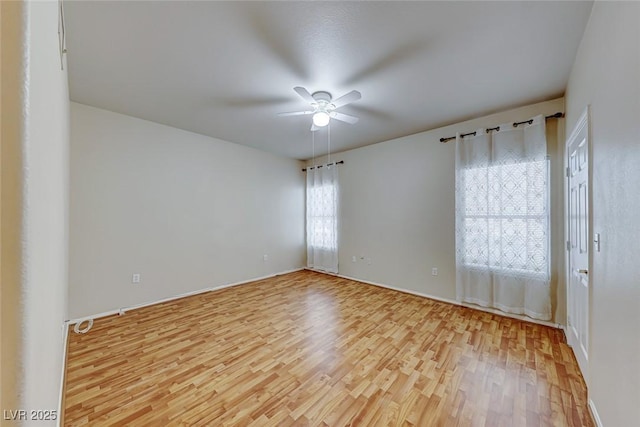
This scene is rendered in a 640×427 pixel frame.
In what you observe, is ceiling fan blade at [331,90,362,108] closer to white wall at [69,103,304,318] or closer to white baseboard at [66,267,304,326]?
white wall at [69,103,304,318]

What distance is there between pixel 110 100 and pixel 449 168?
4.42 meters

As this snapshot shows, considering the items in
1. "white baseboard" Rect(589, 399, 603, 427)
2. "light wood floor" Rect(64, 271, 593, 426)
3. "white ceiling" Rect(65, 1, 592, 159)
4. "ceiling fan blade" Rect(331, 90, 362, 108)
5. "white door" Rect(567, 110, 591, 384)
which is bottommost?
"light wood floor" Rect(64, 271, 593, 426)

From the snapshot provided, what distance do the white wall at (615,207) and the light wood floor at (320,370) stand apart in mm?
491

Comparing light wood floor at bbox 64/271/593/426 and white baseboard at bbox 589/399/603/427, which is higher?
white baseboard at bbox 589/399/603/427

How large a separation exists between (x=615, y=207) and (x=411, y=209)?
2690mm

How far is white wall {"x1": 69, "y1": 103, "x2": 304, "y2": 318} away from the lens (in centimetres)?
291

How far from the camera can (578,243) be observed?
2146mm

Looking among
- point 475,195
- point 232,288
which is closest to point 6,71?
point 475,195

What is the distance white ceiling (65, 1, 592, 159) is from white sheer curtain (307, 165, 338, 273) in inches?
84.5

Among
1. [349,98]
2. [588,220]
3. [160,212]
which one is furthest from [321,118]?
[160,212]

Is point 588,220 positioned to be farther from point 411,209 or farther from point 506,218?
point 411,209

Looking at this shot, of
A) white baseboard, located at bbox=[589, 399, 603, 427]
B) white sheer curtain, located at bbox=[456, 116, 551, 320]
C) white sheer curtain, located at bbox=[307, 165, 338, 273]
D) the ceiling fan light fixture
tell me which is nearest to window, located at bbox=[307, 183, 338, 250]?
white sheer curtain, located at bbox=[307, 165, 338, 273]

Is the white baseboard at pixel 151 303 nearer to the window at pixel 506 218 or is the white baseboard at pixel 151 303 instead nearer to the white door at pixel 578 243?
the window at pixel 506 218

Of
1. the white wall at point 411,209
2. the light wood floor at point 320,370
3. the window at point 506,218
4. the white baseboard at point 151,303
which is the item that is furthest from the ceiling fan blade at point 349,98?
the white baseboard at point 151,303
